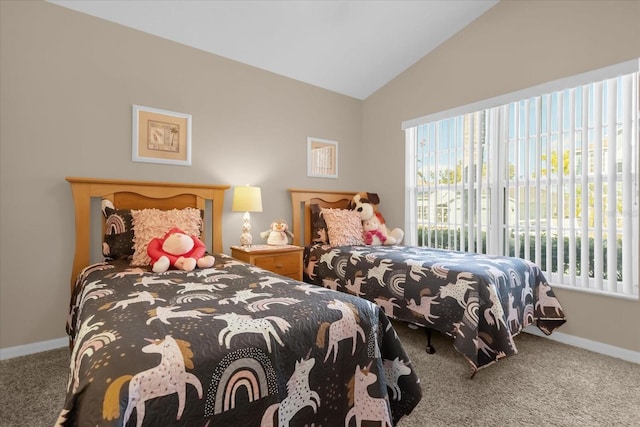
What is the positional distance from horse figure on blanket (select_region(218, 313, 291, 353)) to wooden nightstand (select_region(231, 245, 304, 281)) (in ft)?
5.06

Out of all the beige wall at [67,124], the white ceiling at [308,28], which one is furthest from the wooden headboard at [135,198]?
the white ceiling at [308,28]

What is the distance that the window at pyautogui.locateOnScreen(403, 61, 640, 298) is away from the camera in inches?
93.3

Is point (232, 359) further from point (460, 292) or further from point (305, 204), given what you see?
point (305, 204)

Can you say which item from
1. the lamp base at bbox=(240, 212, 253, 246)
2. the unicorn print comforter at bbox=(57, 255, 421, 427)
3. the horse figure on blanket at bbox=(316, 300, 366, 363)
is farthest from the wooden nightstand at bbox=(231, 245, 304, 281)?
the horse figure on blanket at bbox=(316, 300, 366, 363)

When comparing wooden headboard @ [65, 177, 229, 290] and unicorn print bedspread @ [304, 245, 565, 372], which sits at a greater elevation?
wooden headboard @ [65, 177, 229, 290]

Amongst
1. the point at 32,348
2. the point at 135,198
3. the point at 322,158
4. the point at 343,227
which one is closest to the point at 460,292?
the point at 343,227

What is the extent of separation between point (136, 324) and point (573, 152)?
3122 millimetres

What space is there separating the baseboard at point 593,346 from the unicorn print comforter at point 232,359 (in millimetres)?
1948

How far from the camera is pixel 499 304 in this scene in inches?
76.8

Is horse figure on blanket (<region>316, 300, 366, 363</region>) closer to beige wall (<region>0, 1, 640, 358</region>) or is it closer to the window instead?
beige wall (<region>0, 1, 640, 358</region>)

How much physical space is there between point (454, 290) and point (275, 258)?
1431 millimetres

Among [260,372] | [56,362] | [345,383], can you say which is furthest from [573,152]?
[56,362]

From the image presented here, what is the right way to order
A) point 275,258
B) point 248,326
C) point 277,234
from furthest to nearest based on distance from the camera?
point 277,234
point 275,258
point 248,326

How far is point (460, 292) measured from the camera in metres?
2.07
